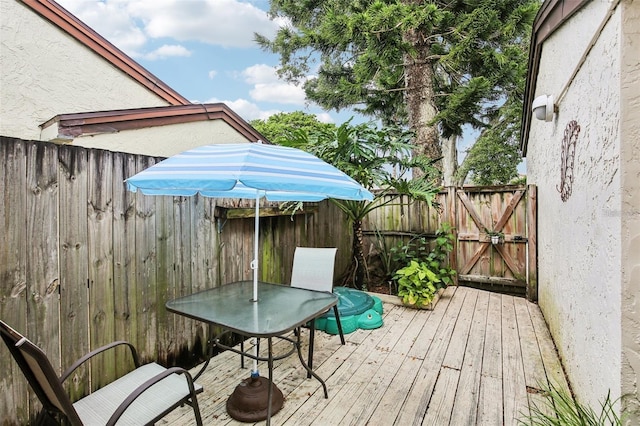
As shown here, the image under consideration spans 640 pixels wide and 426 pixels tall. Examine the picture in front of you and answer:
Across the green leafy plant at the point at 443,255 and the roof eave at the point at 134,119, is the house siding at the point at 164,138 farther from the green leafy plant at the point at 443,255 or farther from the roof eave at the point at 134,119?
the green leafy plant at the point at 443,255

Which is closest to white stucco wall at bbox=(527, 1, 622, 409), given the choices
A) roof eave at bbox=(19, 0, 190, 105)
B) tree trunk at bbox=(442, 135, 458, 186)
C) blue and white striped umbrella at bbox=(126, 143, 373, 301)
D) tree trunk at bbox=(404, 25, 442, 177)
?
blue and white striped umbrella at bbox=(126, 143, 373, 301)

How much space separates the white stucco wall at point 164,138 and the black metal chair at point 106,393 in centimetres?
346

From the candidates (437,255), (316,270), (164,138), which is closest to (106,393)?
(316,270)

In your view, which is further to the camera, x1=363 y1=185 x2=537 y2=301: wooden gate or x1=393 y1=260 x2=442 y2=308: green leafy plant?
x1=363 y1=185 x2=537 y2=301: wooden gate

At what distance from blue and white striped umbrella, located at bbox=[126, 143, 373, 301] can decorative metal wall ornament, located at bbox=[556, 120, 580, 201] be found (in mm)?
1617

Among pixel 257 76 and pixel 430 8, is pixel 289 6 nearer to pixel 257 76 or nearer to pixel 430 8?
pixel 430 8

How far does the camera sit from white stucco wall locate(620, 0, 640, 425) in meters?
1.41

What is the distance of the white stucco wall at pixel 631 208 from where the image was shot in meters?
1.41

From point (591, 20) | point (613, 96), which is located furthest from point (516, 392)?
point (591, 20)

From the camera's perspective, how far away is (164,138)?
5.19 m

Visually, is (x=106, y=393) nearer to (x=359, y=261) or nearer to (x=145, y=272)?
(x=145, y=272)

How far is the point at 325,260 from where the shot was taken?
3.22 metres

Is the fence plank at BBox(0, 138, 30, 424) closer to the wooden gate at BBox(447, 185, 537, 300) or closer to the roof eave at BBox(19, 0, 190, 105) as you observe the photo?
the roof eave at BBox(19, 0, 190, 105)

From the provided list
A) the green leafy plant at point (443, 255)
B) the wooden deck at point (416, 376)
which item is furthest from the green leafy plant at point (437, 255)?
the wooden deck at point (416, 376)
